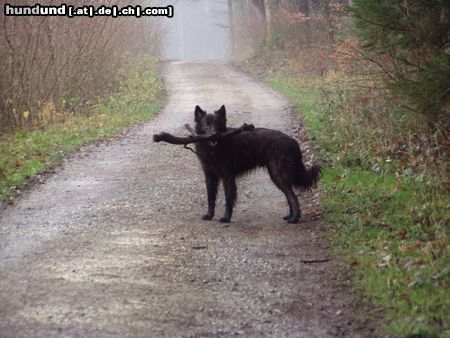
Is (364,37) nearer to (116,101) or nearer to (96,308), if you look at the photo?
(96,308)

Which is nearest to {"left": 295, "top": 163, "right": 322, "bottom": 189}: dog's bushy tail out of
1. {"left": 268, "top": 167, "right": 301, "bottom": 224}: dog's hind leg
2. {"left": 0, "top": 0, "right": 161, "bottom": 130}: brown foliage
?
{"left": 268, "top": 167, "right": 301, "bottom": 224}: dog's hind leg

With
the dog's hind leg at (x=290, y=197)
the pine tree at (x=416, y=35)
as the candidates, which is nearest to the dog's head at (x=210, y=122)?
the dog's hind leg at (x=290, y=197)

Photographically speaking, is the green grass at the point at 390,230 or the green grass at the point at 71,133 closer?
the green grass at the point at 390,230

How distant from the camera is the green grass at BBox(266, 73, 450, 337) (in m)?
5.28

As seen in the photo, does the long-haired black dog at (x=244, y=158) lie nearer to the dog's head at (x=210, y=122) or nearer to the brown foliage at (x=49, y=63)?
the dog's head at (x=210, y=122)

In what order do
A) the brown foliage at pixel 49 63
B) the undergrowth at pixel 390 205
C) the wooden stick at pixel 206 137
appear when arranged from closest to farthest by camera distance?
the undergrowth at pixel 390 205 < the wooden stick at pixel 206 137 < the brown foliage at pixel 49 63

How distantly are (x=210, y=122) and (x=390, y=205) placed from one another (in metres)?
2.26

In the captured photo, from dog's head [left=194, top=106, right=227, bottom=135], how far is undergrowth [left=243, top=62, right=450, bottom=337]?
64.9 inches

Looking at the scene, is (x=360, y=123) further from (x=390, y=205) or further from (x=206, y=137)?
(x=206, y=137)

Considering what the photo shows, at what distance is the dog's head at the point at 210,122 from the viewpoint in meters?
8.12

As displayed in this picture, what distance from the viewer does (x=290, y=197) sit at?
27.2 feet

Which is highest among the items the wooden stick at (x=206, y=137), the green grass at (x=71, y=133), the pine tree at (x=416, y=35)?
the pine tree at (x=416, y=35)

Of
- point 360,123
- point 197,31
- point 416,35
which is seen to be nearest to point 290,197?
point 416,35

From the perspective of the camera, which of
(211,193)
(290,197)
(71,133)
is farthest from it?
(71,133)
